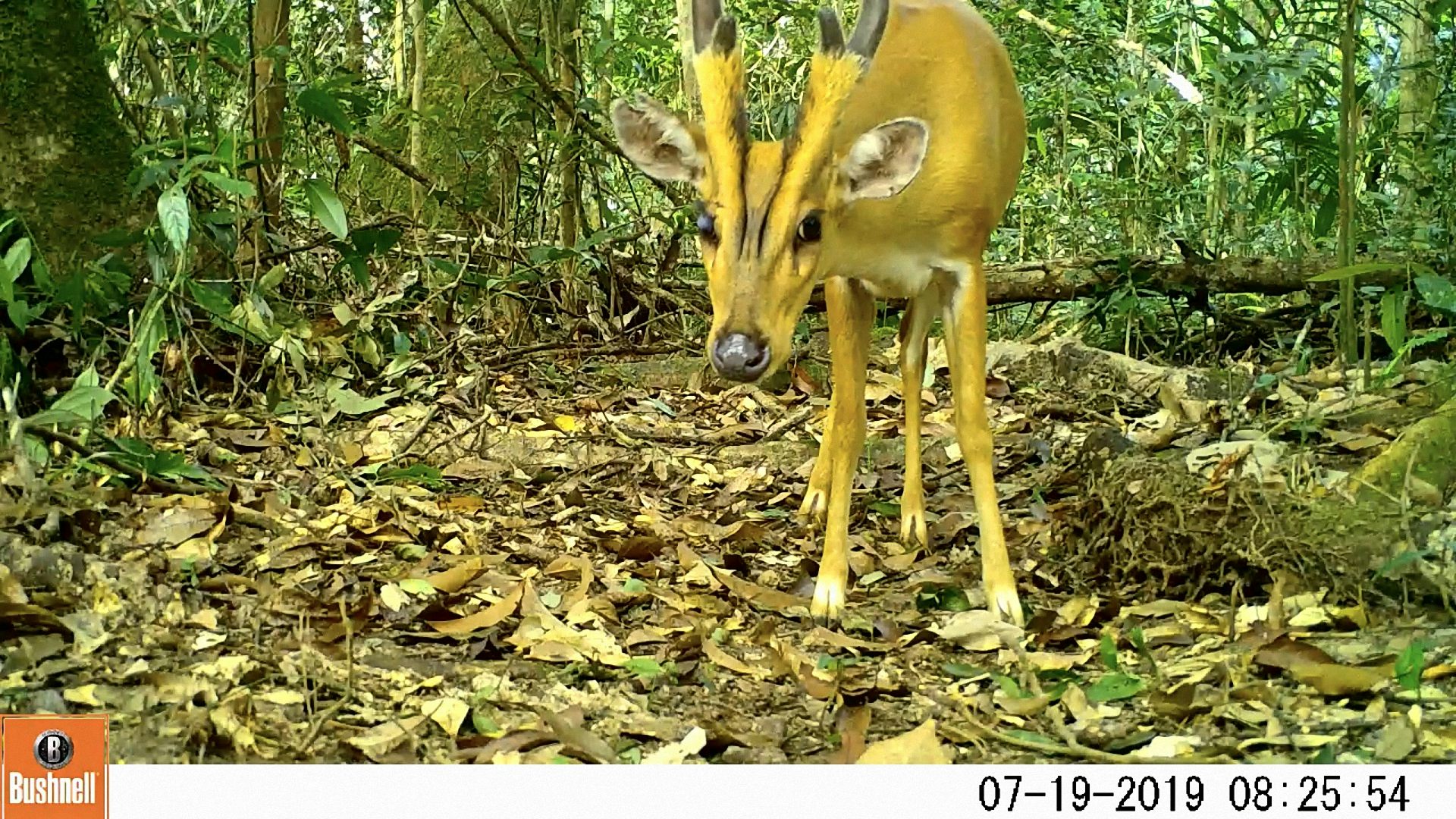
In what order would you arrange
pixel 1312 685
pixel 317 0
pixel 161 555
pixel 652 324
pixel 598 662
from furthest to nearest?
pixel 317 0 < pixel 652 324 < pixel 161 555 < pixel 598 662 < pixel 1312 685

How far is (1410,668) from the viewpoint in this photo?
286 centimetres

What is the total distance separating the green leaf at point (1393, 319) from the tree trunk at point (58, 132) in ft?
15.5

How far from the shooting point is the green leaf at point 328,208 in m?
4.54

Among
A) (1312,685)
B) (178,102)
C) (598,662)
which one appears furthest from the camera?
(178,102)

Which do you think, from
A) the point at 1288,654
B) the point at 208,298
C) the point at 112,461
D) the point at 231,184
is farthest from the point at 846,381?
the point at 112,461

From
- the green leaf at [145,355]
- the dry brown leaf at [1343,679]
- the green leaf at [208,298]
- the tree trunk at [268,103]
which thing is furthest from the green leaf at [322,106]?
the dry brown leaf at [1343,679]

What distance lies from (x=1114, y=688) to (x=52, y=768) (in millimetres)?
2245

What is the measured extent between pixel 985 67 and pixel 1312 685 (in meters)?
2.38

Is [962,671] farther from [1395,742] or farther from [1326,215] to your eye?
[1326,215]

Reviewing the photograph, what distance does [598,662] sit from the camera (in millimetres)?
3240

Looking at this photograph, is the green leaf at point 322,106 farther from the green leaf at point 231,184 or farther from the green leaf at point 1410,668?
the green leaf at point 1410,668

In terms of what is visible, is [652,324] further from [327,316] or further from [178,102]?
[178,102]

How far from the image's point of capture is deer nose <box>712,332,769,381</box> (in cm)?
325

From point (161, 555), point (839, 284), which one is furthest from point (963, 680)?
point (161, 555)
